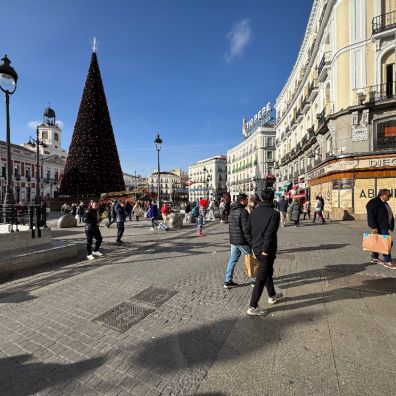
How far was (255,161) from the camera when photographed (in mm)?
57531

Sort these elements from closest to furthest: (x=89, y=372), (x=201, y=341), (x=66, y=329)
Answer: (x=89, y=372) < (x=201, y=341) < (x=66, y=329)

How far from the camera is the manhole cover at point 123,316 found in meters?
3.51

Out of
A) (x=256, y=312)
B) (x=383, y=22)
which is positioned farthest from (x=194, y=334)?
(x=383, y=22)

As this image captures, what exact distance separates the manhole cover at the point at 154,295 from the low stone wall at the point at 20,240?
4381 millimetres

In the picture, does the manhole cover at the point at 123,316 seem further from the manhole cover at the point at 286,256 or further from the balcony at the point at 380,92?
the balcony at the point at 380,92

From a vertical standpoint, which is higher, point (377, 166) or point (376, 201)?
point (377, 166)

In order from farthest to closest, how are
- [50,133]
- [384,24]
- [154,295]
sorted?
[50,133] → [384,24] → [154,295]

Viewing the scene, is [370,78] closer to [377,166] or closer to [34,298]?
[377,166]

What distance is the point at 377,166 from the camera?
16.1 metres

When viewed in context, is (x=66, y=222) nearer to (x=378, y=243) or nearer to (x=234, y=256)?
(x=234, y=256)

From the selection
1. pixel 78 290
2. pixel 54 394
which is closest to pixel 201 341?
pixel 54 394

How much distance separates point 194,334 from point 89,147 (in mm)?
26490

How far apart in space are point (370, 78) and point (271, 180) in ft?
115

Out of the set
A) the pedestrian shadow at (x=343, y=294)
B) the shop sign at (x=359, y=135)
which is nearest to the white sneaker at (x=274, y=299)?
the pedestrian shadow at (x=343, y=294)
